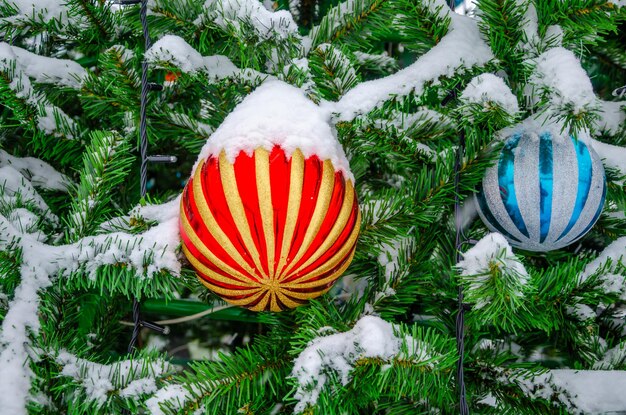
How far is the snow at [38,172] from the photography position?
1018mm

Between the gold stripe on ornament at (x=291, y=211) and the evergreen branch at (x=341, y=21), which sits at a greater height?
the evergreen branch at (x=341, y=21)

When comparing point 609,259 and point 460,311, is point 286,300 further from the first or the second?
point 609,259

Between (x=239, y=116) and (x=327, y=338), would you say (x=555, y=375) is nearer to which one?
(x=327, y=338)

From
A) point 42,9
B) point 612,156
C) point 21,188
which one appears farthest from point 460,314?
point 42,9

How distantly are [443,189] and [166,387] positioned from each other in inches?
18.9

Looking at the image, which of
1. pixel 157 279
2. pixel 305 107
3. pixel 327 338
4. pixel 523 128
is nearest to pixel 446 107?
pixel 523 128

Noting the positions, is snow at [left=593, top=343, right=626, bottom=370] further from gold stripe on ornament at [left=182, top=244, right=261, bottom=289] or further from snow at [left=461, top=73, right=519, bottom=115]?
gold stripe on ornament at [left=182, top=244, right=261, bottom=289]

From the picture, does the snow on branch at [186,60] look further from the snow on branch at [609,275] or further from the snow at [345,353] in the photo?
the snow on branch at [609,275]

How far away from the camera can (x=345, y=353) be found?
73cm

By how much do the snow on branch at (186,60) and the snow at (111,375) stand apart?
0.42 metres

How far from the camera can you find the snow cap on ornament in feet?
2.33

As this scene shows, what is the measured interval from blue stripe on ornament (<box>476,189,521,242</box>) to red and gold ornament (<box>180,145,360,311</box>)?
0.23 meters

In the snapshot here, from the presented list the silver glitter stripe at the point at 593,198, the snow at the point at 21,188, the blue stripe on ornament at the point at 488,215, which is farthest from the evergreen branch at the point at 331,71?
the snow at the point at 21,188

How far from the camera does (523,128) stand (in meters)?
0.85
